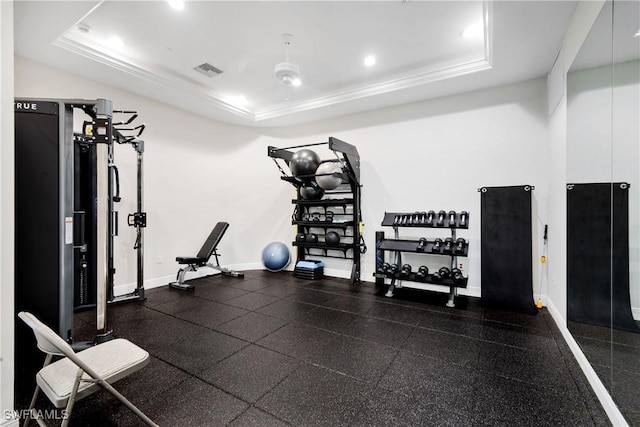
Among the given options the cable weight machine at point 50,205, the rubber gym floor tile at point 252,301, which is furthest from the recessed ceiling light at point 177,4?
the rubber gym floor tile at point 252,301

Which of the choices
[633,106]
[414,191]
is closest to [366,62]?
[414,191]

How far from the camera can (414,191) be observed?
4.83 m

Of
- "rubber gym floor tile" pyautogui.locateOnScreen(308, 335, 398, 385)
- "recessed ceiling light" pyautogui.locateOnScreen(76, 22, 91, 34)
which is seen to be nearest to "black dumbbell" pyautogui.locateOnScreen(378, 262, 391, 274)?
"rubber gym floor tile" pyautogui.locateOnScreen(308, 335, 398, 385)

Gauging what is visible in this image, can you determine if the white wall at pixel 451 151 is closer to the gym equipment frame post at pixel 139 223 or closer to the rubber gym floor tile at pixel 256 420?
the gym equipment frame post at pixel 139 223

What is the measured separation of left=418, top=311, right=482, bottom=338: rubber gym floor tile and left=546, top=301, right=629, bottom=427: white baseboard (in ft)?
2.44

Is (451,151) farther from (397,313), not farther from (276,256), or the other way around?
(276,256)

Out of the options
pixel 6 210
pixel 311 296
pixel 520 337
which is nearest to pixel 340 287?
pixel 311 296

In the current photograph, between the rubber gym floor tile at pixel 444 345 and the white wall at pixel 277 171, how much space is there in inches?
67.6

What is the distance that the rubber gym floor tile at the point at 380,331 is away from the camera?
2.88 metres

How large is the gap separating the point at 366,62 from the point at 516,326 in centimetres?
376

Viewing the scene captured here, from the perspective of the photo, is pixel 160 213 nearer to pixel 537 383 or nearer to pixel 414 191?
pixel 414 191

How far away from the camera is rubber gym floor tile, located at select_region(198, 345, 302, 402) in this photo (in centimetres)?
210

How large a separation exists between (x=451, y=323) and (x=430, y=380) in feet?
4.25

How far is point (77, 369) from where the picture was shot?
5.35 ft
